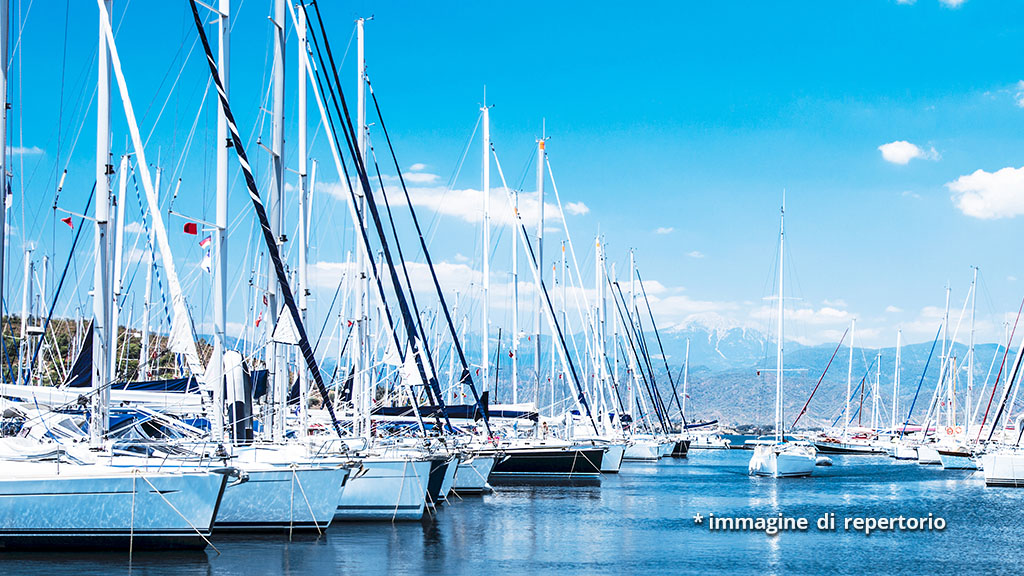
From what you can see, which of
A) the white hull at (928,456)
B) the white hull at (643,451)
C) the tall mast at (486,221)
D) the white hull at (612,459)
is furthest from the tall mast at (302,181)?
the white hull at (928,456)

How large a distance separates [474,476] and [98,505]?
23367mm

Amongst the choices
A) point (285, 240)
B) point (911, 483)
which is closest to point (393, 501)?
point (285, 240)

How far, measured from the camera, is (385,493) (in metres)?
34.7

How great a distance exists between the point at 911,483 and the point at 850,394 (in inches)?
2966

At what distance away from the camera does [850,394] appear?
141875 mm

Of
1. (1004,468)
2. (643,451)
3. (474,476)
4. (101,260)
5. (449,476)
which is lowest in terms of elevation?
(643,451)

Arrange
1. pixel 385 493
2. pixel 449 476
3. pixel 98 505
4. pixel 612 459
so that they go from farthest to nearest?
pixel 612 459 → pixel 449 476 → pixel 385 493 → pixel 98 505

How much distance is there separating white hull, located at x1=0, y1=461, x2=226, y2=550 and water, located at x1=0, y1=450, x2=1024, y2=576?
456 millimetres

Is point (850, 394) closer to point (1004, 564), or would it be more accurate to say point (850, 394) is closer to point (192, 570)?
point (1004, 564)

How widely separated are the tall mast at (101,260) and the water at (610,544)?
135 inches

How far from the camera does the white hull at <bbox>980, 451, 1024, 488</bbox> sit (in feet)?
196

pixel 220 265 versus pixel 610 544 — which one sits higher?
pixel 220 265

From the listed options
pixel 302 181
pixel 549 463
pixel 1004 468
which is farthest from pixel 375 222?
pixel 1004 468

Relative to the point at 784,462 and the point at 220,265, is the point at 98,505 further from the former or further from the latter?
the point at 784,462
